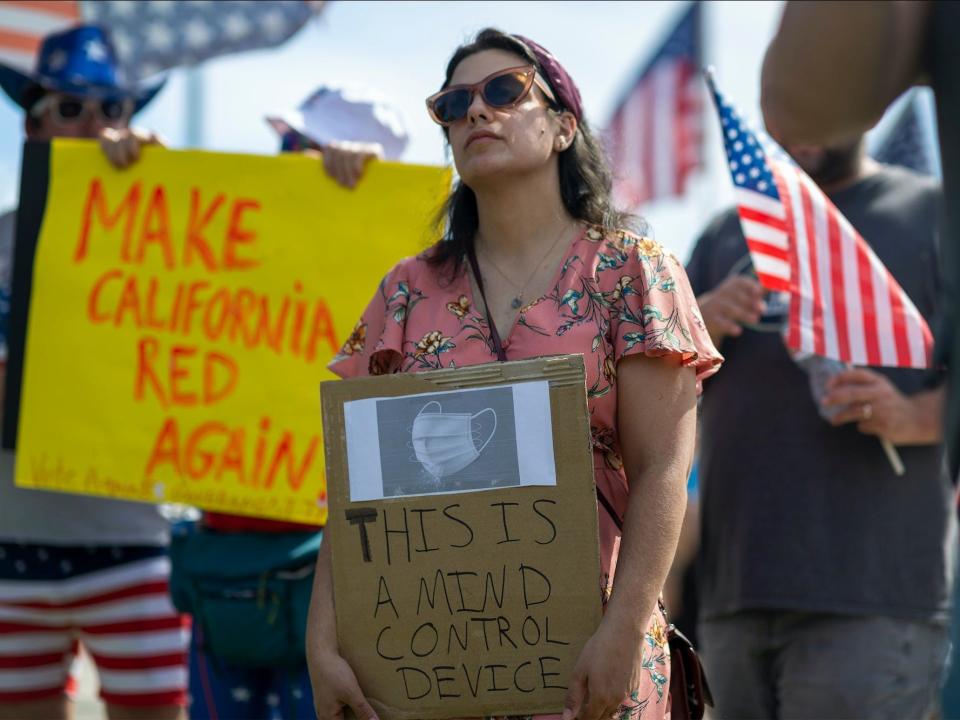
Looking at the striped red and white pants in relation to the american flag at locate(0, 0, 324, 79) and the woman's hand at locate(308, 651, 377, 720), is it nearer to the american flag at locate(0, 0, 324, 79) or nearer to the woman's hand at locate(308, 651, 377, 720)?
the woman's hand at locate(308, 651, 377, 720)

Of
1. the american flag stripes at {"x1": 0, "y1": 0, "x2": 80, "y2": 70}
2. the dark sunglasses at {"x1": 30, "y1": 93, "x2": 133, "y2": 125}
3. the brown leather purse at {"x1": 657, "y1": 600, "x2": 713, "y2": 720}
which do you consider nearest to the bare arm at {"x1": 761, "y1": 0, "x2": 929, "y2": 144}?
the brown leather purse at {"x1": 657, "y1": 600, "x2": 713, "y2": 720}

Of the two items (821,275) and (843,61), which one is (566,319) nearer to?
(843,61)

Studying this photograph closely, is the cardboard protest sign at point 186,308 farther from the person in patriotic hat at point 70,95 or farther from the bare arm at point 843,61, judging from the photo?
the bare arm at point 843,61

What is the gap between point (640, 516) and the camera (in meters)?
2.03

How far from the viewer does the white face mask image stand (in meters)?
1.99

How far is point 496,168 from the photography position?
226 centimetres

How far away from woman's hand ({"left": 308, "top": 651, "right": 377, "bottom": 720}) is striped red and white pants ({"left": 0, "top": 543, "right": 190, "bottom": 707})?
1686 mm

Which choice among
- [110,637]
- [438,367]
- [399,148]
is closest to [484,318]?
[438,367]

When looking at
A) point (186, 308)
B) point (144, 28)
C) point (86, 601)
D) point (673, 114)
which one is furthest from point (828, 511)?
point (673, 114)

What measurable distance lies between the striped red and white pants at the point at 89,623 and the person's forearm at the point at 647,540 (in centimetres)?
202

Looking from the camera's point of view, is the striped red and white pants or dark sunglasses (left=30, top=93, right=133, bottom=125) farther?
dark sunglasses (left=30, top=93, right=133, bottom=125)

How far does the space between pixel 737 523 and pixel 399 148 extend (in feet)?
4.88

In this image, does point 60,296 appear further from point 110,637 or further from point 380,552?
point 380,552

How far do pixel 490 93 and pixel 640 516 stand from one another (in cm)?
82
